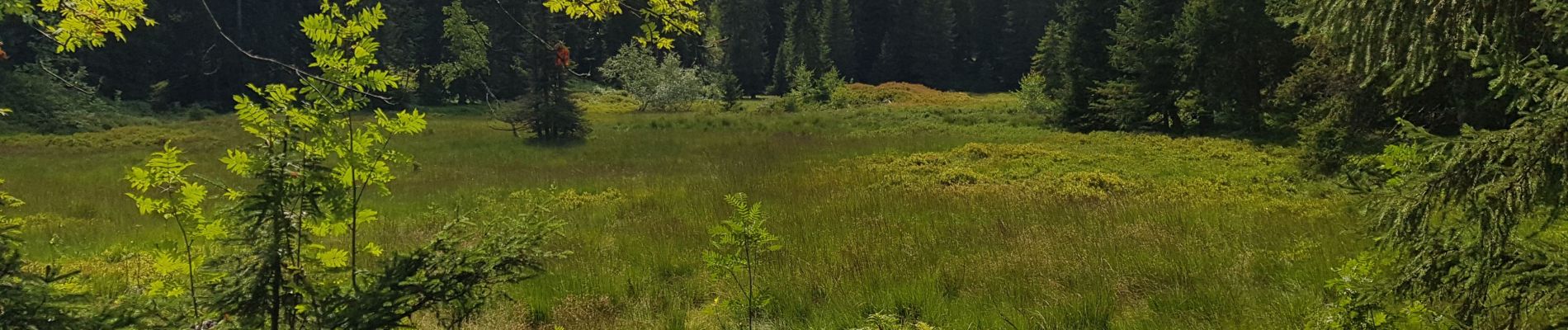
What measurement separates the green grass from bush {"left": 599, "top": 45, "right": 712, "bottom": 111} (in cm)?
2752

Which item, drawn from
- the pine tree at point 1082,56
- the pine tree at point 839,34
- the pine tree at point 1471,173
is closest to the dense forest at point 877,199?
the pine tree at point 1471,173

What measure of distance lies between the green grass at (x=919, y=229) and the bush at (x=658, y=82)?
90.3 feet

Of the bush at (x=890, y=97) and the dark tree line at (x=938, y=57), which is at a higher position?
the dark tree line at (x=938, y=57)

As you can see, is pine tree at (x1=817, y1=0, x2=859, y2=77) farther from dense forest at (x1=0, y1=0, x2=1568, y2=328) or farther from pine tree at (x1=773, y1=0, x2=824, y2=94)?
dense forest at (x1=0, y1=0, x2=1568, y2=328)

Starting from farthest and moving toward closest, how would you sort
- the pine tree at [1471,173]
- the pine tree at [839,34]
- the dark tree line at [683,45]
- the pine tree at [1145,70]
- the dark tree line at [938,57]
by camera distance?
the pine tree at [839,34], the dark tree line at [683,45], the pine tree at [1145,70], the dark tree line at [938,57], the pine tree at [1471,173]

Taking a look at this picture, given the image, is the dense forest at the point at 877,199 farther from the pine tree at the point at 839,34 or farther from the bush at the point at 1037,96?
the pine tree at the point at 839,34

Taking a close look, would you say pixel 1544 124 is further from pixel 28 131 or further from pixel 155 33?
A: pixel 155 33

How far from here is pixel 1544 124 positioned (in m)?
2.24

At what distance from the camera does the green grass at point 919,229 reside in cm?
478

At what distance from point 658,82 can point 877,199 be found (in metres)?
38.1

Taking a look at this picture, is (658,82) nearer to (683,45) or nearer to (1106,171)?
(683,45)

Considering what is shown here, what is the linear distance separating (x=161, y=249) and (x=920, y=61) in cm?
7105

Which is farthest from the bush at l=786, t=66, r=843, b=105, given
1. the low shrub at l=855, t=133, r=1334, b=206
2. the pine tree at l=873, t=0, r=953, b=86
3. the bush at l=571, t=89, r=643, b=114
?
the low shrub at l=855, t=133, r=1334, b=206

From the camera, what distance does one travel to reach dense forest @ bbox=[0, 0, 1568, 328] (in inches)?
98.9
